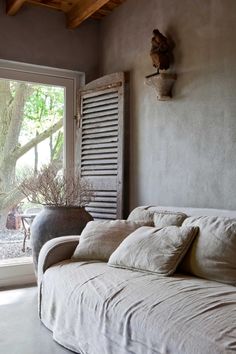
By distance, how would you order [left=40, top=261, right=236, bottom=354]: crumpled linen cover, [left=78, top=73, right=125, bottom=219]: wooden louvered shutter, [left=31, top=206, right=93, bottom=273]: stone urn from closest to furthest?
[left=40, top=261, right=236, bottom=354]: crumpled linen cover
[left=31, top=206, right=93, bottom=273]: stone urn
[left=78, top=73, right=125, bottom=219]: wooden louvered shutter

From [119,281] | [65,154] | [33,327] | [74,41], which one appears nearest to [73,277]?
[119,281]

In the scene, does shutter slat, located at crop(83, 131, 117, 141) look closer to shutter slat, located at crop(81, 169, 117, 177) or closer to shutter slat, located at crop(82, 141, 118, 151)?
shutter slat, located at crop(82, 141, 118, 151)

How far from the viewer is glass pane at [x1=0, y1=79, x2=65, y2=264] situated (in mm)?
3799

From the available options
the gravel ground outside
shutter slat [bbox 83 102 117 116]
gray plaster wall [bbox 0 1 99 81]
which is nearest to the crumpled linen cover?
the gravel ground outside

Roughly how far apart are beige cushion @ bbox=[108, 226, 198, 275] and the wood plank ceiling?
2.13 m

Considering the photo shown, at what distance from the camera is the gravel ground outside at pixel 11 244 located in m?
3.78

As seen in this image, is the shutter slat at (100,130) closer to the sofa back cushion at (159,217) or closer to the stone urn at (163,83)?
the stone urn at (163,83)

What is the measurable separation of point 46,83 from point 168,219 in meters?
2.07

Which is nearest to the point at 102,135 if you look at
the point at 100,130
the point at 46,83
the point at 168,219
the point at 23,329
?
the point at 100,130

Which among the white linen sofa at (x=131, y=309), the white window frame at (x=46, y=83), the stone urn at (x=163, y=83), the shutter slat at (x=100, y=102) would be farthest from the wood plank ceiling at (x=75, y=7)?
the white linen sofa at (x=131, y=309)

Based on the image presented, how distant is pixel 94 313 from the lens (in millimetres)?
2045

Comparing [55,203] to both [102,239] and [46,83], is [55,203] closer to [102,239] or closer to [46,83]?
[102,239]

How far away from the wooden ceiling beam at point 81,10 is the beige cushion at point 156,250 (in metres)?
2.11

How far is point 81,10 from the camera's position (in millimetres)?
3715
